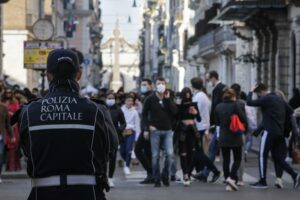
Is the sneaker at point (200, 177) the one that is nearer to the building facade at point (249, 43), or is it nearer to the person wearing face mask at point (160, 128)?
the person wearing face mask at point (160, 128)

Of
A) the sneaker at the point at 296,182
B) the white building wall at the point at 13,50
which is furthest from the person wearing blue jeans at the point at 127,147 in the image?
the white building wall at the point at 13,50

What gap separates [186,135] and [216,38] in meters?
39.7

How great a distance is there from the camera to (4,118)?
1922 centimetres

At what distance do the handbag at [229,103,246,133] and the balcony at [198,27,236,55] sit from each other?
36427mm

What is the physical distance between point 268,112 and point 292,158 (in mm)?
6097

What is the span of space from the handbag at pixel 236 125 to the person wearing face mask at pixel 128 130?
4.70 m

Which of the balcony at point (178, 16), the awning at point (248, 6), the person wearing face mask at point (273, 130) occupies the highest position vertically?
the balcony at point (178, 16)

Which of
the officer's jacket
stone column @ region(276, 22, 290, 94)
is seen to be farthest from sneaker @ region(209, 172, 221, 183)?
stone column @ region(276, 22, 290, 94)

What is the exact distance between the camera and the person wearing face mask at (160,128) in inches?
724

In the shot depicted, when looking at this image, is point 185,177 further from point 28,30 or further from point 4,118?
point 28,30

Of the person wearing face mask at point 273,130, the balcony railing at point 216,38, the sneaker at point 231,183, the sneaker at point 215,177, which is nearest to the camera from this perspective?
the sneaker at point 231,183

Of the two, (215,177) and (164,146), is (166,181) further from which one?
(215,177)

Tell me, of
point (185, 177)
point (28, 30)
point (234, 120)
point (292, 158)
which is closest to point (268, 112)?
point (234, 120)

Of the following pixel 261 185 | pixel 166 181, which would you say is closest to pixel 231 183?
pixel 261 185
